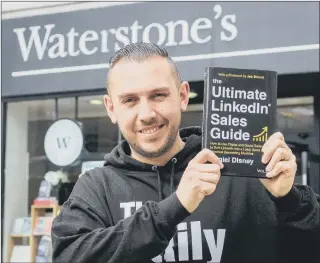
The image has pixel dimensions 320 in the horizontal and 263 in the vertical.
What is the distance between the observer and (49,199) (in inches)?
253

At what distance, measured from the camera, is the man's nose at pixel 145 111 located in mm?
1768

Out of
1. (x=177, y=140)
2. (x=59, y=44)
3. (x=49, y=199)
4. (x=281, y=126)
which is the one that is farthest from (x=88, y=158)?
(x=177, y=140)

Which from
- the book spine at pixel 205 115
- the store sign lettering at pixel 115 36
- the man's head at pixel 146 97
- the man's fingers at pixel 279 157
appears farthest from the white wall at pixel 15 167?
the man's fingers at pixel 279 157

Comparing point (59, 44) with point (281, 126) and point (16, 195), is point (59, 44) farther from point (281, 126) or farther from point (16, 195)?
point (281, 126)

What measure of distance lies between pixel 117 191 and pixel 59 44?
4.49 m

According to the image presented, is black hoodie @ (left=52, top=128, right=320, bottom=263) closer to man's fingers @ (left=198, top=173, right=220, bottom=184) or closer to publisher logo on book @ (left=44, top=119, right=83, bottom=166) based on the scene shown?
man's fingers @ (left=198, top=173, right=220, bottom=184)

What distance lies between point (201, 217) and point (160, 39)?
13.2 feet

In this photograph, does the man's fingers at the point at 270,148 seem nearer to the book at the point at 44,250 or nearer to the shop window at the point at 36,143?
the shop window at the point at 36,143

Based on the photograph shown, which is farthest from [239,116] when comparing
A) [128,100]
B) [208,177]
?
[128,100]

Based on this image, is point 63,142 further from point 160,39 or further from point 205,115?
point 205,115

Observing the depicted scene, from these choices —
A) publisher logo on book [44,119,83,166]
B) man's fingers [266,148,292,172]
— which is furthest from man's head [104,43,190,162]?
publisher logo on book [44,119,83,166]

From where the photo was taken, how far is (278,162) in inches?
64.2

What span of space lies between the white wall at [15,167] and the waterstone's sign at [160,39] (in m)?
0.43

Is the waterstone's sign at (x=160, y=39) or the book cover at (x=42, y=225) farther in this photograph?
the book cover at (x=42, y=225)
